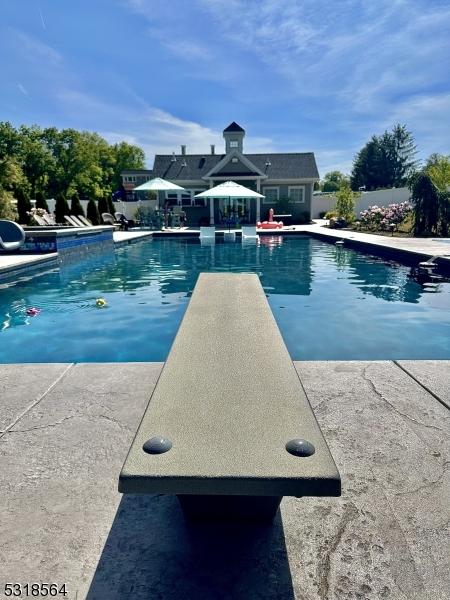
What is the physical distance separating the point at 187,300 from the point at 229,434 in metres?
7.02

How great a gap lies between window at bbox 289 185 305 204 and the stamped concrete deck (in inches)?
1150

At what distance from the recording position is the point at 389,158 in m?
62.3

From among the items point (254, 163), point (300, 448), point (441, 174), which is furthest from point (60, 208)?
point (300, 448)

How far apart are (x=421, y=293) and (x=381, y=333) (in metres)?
3.30

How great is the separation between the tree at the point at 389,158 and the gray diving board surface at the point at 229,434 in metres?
68.0

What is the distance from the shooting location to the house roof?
99.3 feet

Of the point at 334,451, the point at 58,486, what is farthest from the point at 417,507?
the point at 58,486

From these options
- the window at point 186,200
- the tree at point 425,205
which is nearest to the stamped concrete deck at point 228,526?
the tree at point 425,205

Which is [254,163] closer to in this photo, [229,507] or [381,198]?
[381,198]

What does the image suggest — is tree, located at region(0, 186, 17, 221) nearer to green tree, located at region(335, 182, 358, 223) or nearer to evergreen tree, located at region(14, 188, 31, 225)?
evergreen tree, located at region(14, 188, 31, 225)

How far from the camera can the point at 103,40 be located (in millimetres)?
10672

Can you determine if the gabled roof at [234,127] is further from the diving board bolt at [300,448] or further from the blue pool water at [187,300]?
the diving board bolt at [300,448]

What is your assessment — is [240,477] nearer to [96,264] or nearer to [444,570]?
[444,570]

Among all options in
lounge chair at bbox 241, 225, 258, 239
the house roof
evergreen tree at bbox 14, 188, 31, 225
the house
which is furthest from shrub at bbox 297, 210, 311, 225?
evergreen tree at bbox 14, 188, 31, 225
